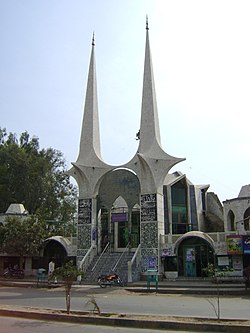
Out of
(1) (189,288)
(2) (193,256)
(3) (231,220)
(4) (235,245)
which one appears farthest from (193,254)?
(1) (189,288)

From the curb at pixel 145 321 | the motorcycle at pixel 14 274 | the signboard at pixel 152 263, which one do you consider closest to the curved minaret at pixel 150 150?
the signboard at pixel 152 263

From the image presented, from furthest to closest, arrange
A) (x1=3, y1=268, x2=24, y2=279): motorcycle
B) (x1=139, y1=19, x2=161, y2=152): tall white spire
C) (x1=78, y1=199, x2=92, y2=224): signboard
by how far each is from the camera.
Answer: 1. (x1=78, y1=199, x2=92, y2=224): signboard
2. (x1=3, y1=268, x2=24, y2=279): motorcycle
3. (x1=139, y1=19, x2=161, y2=152): tall white spire

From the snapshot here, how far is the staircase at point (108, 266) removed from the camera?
2589 cm

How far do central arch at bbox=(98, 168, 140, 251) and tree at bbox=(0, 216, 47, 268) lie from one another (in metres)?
4.60

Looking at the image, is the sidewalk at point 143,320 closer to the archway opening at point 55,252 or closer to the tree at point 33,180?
the archway opening at point 55,252

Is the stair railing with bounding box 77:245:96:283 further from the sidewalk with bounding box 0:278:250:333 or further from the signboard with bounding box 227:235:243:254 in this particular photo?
the sidewalk with bounding box 0:278:250:333

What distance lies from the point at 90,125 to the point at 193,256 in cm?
1276

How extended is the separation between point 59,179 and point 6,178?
6.08m

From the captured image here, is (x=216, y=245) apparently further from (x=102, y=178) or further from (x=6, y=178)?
(x=6, y=178)

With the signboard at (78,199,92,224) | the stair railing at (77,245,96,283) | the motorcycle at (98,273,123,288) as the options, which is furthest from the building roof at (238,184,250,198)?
the motorcycle at (98,273,123,288)

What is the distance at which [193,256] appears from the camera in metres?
27.0

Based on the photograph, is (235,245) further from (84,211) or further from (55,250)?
(55,250)

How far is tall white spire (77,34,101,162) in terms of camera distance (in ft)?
102

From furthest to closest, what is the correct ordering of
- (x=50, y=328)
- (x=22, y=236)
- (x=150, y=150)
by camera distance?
(x=22, y=236) < (x=150, y=150) < (x=50, y=328)
